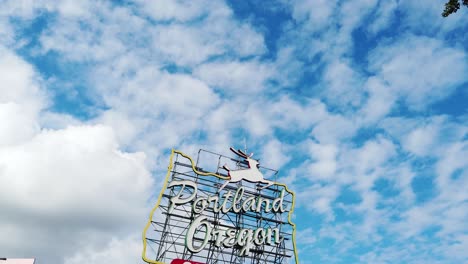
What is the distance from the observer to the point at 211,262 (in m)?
22.5

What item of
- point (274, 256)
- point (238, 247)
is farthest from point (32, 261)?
point (274, 256)

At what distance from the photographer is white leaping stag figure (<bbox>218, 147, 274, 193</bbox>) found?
25495mm

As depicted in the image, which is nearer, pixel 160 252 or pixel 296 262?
pixel 160 252

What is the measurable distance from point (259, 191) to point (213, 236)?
5114 millimetres

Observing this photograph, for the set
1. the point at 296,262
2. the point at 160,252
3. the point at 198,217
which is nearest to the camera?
the point at 160,252

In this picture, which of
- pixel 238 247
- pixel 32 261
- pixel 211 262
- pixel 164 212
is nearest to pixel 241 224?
pixel 238 247

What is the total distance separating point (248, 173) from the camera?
26109 mm

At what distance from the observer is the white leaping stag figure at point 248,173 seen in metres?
25.5

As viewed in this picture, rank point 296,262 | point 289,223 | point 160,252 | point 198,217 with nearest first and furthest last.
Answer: point 160,252 → point 198,217 → point 296,262 → point 289,223

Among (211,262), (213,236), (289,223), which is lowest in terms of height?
(211,262)

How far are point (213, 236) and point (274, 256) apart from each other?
14.4 feet

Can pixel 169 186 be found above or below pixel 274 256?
above

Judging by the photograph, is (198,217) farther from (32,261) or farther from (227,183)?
(32,261)

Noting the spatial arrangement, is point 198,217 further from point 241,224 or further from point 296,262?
point 296,262
